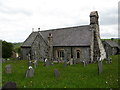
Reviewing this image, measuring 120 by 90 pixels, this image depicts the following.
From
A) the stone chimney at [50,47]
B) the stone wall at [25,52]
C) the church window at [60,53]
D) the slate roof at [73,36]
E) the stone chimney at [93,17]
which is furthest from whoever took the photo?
the stone wall at [25,52]

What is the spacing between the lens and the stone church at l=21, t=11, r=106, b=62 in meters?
28.3

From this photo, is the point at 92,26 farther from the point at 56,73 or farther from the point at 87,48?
the point at 56,73

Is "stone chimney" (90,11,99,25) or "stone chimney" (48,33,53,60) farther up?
"stone chimney" (90,11,99,25)

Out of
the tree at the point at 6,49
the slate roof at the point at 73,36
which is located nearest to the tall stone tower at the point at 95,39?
the slate roof at the point at 73,36

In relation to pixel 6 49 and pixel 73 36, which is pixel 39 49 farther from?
pixel 6 49

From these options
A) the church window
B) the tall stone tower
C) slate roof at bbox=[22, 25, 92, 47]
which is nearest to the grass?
slate roof at bbox=[22, 25, 92, 47]

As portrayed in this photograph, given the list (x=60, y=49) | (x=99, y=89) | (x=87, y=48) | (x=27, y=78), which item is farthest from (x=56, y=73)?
(x=60, y=49)

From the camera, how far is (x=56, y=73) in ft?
41.5

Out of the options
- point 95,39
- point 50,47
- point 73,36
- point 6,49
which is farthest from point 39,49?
point 6,49

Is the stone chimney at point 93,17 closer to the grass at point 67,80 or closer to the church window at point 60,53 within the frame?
the church window at point 60,53

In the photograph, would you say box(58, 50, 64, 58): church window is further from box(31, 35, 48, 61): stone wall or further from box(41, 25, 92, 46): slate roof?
box(31, 35, 48, 61): stone wall

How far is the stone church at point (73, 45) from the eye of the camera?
93.0 ft

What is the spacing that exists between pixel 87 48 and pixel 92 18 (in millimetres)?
6964

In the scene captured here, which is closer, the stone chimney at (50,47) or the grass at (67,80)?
the grass at (67,80)
